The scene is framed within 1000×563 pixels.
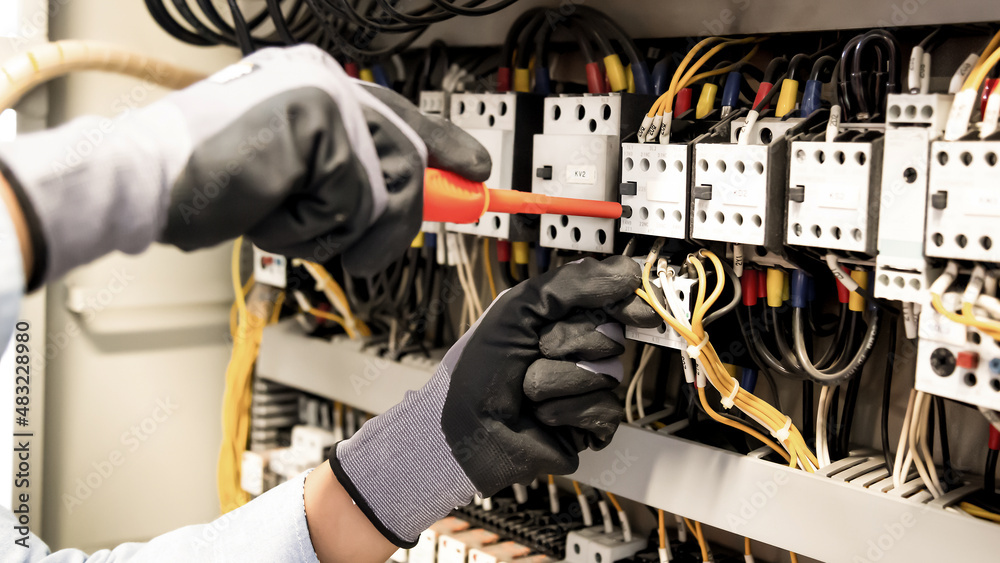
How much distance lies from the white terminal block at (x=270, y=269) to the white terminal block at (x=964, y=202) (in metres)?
1.06

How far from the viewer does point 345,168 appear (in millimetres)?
650

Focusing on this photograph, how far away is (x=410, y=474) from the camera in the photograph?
38.3 inches

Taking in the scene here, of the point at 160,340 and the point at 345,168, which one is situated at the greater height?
the point at 345,168

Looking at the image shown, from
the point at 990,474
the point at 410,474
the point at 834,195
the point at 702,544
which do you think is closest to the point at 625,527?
the point at 702,544

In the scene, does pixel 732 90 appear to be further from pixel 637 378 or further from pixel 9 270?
pixel 9 270

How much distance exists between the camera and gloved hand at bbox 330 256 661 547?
2.89 feet

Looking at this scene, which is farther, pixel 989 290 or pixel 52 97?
pixel 52 97

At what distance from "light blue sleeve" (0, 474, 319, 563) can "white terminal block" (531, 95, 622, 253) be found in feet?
1.48

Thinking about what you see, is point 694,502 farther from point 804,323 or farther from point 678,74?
point 678,74

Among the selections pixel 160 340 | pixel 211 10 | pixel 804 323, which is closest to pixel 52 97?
pixel 211 10

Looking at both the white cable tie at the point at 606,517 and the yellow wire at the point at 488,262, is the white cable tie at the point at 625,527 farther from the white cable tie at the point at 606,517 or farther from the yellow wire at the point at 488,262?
the yellow wire at the point at 488,262

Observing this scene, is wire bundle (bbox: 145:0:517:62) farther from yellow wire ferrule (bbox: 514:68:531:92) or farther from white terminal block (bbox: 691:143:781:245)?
white terminal block (bbox: 691:143:781:245)

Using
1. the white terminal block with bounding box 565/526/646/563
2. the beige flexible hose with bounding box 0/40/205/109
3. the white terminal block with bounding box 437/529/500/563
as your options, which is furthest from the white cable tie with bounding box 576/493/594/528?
the beige flexible hose with bounding box 0/40/205/109

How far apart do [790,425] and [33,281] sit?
0.75 metres
